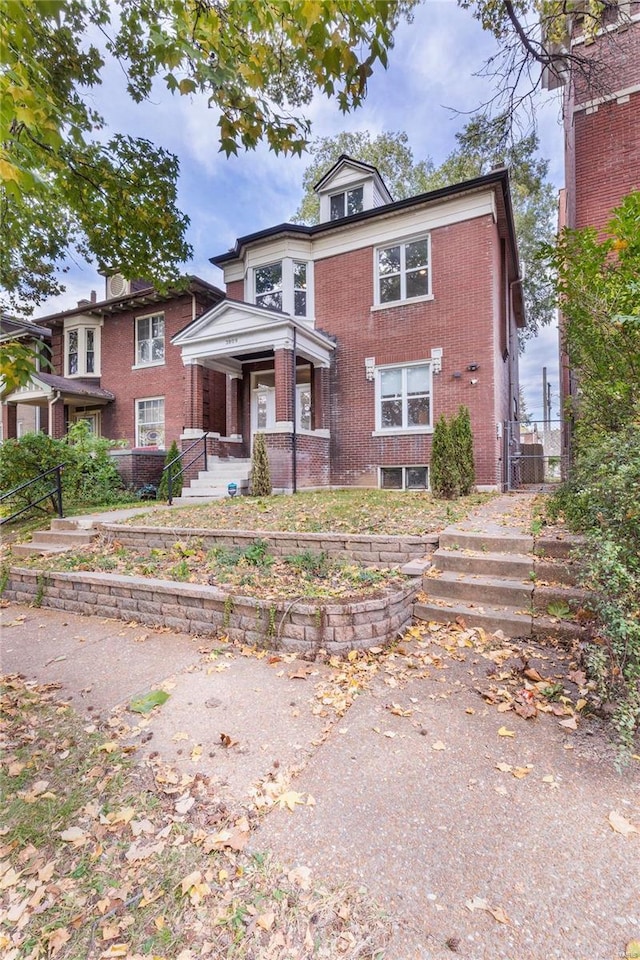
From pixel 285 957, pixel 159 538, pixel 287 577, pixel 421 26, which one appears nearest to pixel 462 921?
pixel 285 957

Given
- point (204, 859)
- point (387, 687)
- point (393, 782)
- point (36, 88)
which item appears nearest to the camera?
point (204, 859)

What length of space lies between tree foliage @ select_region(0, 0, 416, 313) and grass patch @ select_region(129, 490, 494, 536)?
359cm

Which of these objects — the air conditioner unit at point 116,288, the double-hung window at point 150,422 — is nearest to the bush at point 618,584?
the double-hung window at point 150,422

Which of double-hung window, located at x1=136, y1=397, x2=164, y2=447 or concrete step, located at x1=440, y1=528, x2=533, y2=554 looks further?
double-hung window, located at x1=136, y1=397, x2=164, y2=447

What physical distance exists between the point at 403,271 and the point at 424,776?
38.2 feet

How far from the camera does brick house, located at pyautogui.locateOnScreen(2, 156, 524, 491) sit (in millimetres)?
10500

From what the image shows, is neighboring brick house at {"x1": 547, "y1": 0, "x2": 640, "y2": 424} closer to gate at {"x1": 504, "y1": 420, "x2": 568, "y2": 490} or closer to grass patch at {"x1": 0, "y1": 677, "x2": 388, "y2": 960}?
gate at {"x1": 504, "y1": 420, "x2": 568, "y2": 490}

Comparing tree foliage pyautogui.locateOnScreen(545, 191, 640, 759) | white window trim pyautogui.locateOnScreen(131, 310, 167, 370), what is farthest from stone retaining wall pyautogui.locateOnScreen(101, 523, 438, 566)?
white window trim pyautogui.locateOnScreen(131, 310, 167, 370)

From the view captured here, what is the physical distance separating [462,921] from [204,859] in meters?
0.96

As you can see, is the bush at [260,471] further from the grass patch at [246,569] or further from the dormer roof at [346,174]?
the dormer roof at [346,174]

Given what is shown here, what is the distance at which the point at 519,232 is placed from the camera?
18.7m

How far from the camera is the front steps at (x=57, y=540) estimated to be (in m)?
6.35

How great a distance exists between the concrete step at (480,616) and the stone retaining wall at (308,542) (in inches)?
32.1

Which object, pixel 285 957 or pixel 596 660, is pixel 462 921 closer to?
pixel 285 957
